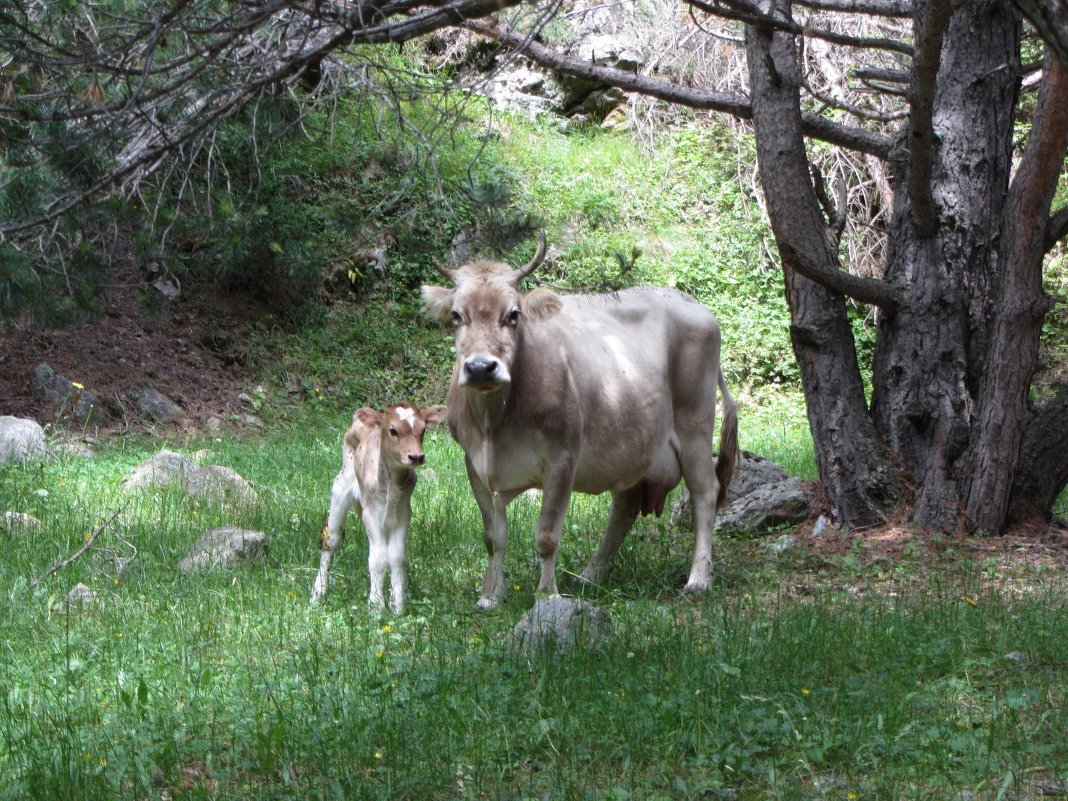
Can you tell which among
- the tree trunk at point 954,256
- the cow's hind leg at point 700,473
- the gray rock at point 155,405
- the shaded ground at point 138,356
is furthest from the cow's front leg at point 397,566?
the gray rock at point 155,405

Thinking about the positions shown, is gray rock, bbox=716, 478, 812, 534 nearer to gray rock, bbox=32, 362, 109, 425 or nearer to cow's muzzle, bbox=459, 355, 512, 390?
cow's muzzle, bbox=459, 355, 512, 390

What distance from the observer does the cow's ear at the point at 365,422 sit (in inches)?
283

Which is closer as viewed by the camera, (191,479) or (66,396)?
(191,479)

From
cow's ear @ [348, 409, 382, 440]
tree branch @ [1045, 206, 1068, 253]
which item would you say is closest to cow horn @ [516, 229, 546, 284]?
cow's ear @ [348, 409, 382, 440]

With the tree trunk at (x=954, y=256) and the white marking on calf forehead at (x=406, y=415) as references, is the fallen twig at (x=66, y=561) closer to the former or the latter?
the white marking on calf forehead at (x=406, y=415)

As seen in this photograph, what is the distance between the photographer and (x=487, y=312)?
6.96 m

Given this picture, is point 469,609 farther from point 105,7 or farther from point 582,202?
point 582,202

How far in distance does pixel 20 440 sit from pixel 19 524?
3.80 m

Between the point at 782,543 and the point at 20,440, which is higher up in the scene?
the point at 20,440

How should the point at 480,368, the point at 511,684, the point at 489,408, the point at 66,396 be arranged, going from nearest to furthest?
the point at 511,684, the point at 480,368, the point at 489,408, the point at 66,396

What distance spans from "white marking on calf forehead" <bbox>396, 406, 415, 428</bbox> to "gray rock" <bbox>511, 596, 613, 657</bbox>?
1.43 m

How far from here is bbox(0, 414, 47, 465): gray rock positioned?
456 inches

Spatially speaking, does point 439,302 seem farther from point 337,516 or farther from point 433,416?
point 337,516

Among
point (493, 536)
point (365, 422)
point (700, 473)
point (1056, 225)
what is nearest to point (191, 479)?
point (365, 422)
